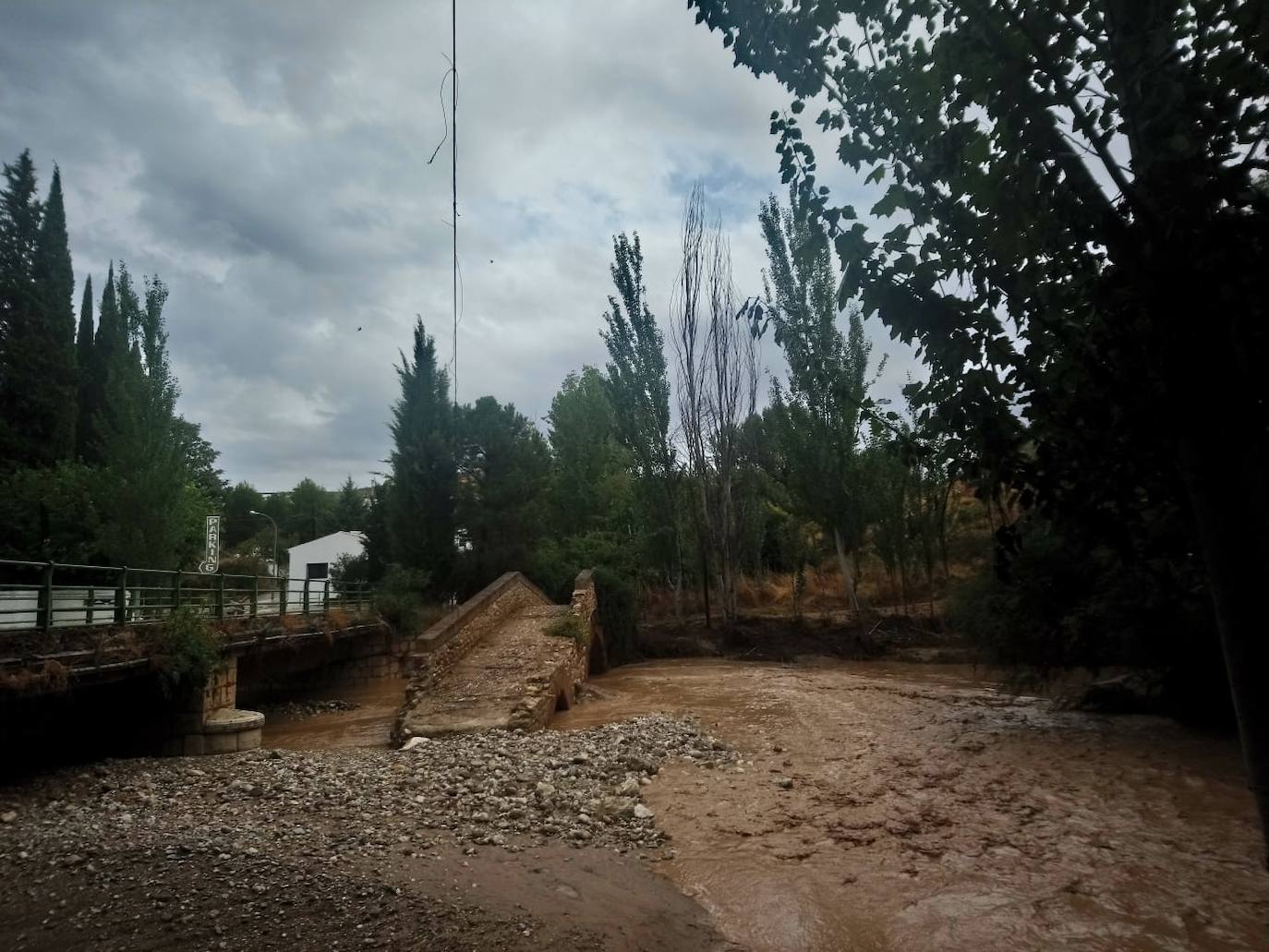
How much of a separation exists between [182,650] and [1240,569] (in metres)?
11.7

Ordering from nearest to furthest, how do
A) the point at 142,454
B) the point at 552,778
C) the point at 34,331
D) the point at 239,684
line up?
1. the point at 552,778
2. the point at 239,684
3. the point at 142,454
4. the point at 34,331

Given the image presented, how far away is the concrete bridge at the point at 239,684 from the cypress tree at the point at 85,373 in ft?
51.1

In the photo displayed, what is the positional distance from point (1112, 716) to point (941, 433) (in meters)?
11.6

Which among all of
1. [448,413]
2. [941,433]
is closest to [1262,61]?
[941,433]

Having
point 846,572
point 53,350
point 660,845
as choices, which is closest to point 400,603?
point 846,572

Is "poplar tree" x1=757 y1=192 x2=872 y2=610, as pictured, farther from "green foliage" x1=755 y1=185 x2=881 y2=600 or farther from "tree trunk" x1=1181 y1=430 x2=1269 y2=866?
"tree trunk" x1=1181 y1=430 x2=1269 y2=866

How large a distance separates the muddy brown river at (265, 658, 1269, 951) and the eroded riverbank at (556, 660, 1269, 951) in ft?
0.07

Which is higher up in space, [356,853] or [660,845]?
[356,853]

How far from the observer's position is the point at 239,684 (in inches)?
605

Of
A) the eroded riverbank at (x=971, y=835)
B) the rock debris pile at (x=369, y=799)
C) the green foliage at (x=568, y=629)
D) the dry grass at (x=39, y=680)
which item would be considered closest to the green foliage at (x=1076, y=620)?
the eroded riverbank at (x=971, y=835)

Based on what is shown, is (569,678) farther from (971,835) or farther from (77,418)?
(77,418)

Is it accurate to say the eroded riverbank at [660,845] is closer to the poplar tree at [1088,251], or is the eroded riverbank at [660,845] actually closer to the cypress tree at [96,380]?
the poplar tree at [1088,251]

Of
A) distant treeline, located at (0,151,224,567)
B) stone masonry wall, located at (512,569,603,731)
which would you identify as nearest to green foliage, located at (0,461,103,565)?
distant treeline, located at (0,151,224,567)

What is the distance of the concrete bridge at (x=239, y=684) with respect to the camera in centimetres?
916
